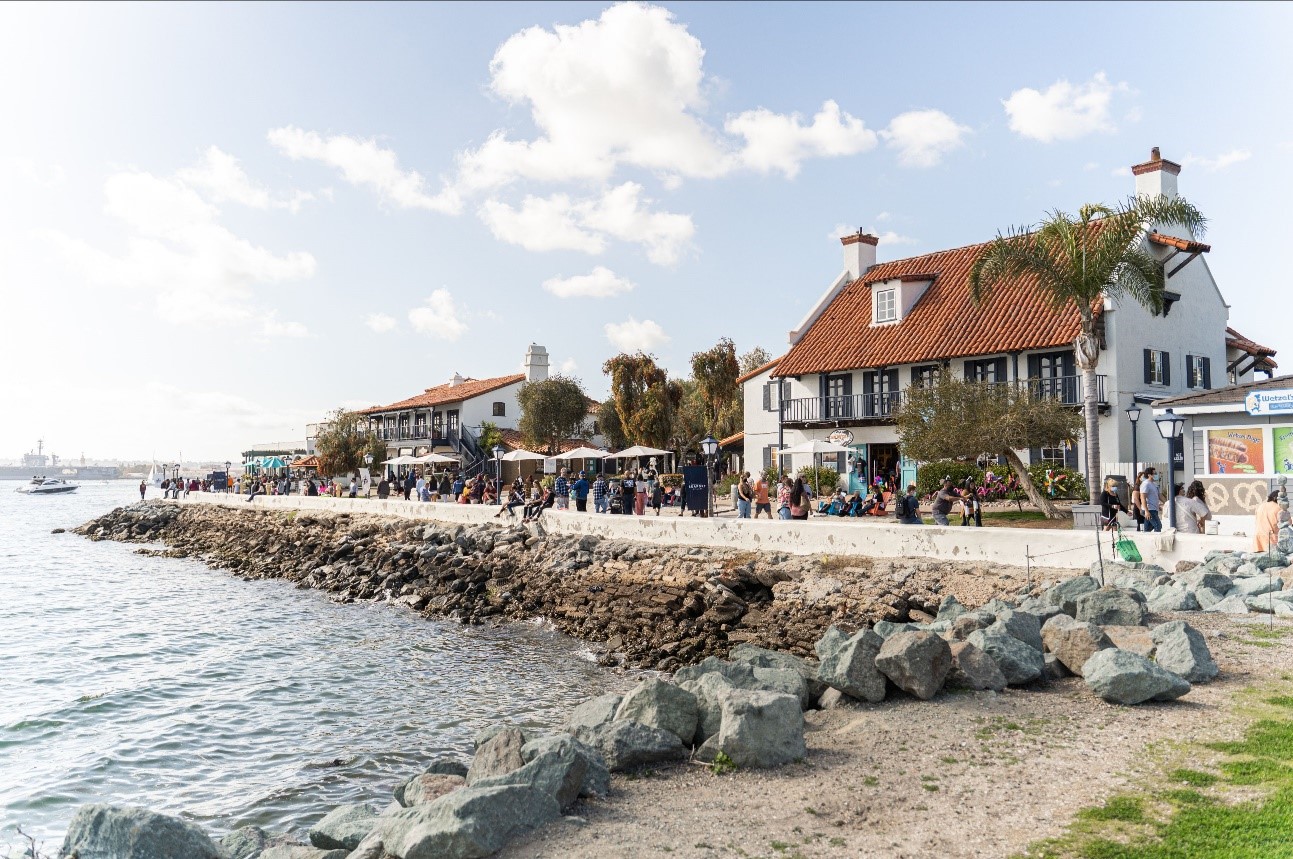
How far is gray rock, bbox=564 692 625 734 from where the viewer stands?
8.02 meters

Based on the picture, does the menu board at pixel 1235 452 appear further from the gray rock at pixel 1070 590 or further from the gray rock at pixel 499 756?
the gray rock at pixel 499 756

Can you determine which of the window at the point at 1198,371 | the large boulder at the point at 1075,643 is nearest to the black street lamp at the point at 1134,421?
the window at the point at 1198,371

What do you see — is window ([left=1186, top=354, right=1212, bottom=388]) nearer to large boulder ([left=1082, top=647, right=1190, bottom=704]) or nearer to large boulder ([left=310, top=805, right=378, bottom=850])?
large boulder ([left=1082, top=647, right=1190, bottom=704])

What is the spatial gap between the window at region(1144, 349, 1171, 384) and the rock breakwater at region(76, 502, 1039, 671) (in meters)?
17.3

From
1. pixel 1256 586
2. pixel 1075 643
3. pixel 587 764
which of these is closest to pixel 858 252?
pixel 1256 586

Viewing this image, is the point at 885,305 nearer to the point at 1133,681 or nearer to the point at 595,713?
the point at 1133,681

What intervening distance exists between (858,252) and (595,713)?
34189 mm

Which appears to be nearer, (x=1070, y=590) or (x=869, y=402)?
(x=1070, y=590)

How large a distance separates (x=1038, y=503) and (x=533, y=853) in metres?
21.1

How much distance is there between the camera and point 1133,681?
8039mm

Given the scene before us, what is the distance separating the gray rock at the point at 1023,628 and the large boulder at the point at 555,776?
5.29m

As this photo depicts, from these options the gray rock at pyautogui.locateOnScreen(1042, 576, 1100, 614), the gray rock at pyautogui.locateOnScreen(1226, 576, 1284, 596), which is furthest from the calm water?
the gray rock at pyautogui.locateOnScreen(1226, 576, 1284, 596)

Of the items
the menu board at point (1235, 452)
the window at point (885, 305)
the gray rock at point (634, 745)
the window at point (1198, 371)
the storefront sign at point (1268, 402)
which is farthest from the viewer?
the window at point (885, 305)

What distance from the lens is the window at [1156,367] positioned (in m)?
30.0
